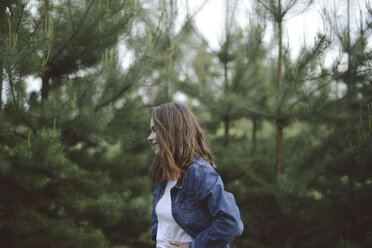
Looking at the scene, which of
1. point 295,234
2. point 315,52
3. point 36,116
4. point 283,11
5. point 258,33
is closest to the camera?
point 36,116

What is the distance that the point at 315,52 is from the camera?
322 cm

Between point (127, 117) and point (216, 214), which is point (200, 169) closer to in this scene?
point (216, 214)

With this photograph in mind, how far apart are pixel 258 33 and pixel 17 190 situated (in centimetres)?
345

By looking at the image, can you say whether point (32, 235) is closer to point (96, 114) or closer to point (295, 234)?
point (96, 114)

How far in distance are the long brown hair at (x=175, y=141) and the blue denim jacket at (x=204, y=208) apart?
68 mm

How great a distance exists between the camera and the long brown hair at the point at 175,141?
5.78ft

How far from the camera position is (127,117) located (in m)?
3.76

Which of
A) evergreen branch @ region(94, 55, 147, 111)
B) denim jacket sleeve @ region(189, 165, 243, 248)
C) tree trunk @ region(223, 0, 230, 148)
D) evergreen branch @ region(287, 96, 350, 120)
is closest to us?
→ denim jacket sleeve @ region(189, 165, 243, 248)

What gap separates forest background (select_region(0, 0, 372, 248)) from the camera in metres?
2.89

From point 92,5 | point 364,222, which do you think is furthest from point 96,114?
point 364,222

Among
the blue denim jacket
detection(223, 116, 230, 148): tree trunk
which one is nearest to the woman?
the blue denim jacket

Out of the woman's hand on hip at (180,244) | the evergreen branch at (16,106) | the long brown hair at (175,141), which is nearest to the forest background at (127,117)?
the evergreen branch at (16,106)

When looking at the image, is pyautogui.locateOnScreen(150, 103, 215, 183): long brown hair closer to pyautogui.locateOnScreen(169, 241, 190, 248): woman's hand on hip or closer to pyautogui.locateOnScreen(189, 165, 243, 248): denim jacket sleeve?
pyautogui.locateOnScreen(189, 165, 243, 248): denim jacket sleeve

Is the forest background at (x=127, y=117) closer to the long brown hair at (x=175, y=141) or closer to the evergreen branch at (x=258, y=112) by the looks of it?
the evergreen branch at (x=258, y=112)
